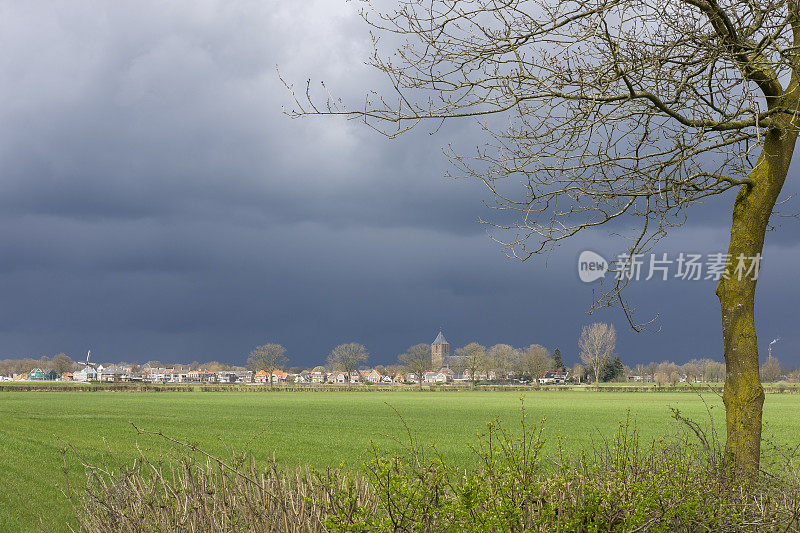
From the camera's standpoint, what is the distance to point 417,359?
165125mm

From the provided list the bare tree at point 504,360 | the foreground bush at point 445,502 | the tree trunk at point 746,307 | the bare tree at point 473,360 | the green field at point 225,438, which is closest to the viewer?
the foreground bush at point 445,502

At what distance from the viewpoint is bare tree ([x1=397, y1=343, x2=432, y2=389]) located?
163250mm

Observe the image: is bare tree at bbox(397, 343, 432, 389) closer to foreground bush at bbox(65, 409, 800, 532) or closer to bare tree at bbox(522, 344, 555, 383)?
bare tree at bbox(522, 344, 555, 383)

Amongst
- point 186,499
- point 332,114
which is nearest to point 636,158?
point 332,114

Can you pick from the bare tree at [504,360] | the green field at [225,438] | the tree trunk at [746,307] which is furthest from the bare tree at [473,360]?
the tree trunk at [746,307]

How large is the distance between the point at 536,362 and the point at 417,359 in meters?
28.7

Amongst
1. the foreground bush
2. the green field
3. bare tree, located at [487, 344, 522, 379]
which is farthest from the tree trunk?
bare tree, located at [487, 344, 522, 379]

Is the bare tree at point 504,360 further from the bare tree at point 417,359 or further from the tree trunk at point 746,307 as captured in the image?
the tree trunk at point 746,307

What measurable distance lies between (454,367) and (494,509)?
19190 cm

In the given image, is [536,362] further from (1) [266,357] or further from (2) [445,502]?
(2) [445,502]

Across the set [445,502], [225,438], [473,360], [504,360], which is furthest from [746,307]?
[504,360]

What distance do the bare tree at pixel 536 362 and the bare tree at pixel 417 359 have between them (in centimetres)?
2466

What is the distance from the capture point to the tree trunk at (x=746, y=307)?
8.36 meters

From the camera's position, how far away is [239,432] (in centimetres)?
3459
